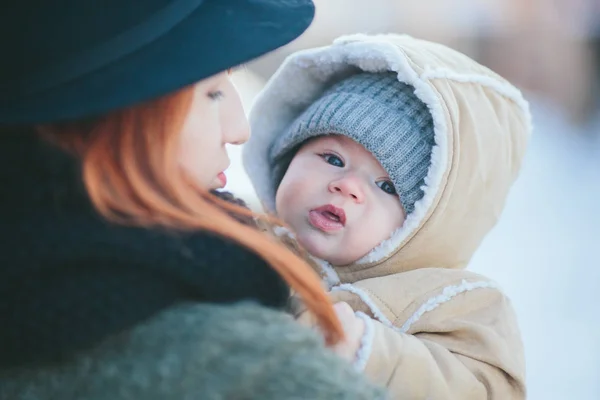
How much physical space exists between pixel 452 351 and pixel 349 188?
0.28 metres

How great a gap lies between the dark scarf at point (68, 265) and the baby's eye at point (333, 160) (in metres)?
0.56

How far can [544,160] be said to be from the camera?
3.69 meters

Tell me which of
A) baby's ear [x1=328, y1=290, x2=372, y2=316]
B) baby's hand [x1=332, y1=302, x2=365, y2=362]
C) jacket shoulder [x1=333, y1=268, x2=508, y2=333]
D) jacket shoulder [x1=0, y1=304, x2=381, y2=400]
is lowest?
baby's ear [x1=328, y1=290, x2=372, y2=316]

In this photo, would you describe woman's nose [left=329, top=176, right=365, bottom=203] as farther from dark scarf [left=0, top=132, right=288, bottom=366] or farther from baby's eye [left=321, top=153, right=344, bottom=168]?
dark scarf [left=0, top=132, right=288, bottom=366]

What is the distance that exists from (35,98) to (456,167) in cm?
68

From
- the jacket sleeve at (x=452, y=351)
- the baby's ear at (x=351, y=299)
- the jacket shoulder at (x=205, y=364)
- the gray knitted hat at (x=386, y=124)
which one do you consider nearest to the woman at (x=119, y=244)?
the jacket shoulder at (x=205, y=364)

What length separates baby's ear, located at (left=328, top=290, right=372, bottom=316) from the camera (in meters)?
1.05

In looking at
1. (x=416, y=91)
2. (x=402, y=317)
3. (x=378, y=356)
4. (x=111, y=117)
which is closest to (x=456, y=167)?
(x=416, y=91)

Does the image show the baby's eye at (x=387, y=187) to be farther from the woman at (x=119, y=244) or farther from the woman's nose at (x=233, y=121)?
the woman at (x=119, y=244)

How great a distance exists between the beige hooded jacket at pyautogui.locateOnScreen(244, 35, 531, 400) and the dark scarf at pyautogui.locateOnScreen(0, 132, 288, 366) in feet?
1.01

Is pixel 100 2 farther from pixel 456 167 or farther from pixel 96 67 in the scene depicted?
pixel 456 167

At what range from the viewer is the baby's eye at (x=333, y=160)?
47.0 inches

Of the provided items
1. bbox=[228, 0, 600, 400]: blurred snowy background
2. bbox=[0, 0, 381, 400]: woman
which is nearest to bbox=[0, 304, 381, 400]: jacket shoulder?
bbox=[0, 0, 381, 400]: woman

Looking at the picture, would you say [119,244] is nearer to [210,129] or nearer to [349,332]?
[210,129]
